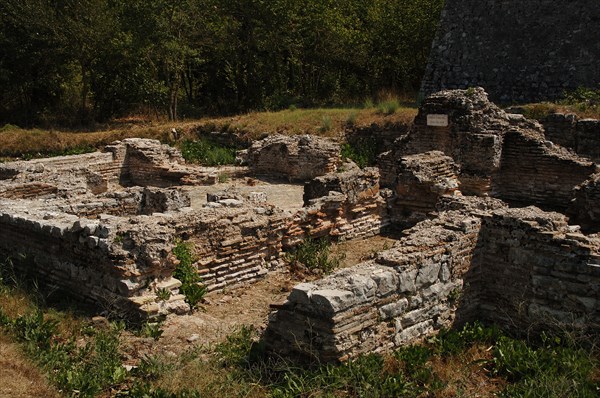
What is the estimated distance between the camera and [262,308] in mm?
8234

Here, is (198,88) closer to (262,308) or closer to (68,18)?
(68,18)

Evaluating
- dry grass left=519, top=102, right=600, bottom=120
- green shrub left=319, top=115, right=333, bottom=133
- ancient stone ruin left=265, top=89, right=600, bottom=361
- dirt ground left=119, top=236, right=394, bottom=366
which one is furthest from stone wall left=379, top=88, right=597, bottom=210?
green shrub left=319, top=115, right=333, bottom=133

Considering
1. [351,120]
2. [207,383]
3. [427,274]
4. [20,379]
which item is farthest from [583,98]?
[20,379]

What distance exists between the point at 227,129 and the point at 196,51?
5088 mm

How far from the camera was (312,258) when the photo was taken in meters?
9.79

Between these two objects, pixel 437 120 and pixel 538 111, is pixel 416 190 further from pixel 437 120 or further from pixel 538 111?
pixel 538 111

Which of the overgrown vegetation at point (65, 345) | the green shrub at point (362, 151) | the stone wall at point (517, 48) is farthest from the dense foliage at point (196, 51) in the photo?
the overgrown vegetation at point (65, 345)

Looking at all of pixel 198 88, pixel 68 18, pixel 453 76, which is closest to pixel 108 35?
pixel 68 18

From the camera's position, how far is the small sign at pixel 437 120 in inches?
582

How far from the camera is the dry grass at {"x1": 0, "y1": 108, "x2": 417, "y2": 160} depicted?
21.9 m

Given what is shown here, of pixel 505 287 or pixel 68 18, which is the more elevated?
pixel 68 18

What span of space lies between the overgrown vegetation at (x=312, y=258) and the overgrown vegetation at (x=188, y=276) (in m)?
1.90

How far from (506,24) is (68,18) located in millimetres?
18451

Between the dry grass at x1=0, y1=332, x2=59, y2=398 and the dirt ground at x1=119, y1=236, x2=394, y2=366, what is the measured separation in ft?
3.16
